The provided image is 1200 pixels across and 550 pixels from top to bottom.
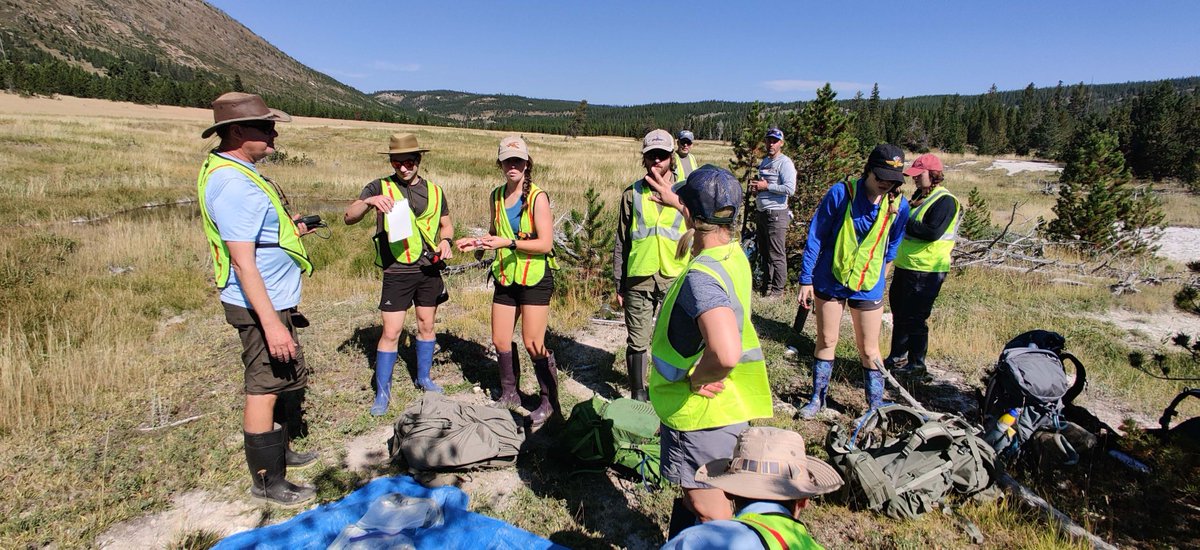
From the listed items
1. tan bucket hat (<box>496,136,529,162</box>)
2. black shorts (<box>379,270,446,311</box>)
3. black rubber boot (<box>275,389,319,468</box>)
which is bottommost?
black rubber boot (<box>275,389,319,468</box>)

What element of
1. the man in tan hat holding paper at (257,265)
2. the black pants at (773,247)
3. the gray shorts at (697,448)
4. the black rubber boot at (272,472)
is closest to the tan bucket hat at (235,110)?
the man in tan hat holding paper at (257,265)

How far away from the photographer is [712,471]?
191 cm

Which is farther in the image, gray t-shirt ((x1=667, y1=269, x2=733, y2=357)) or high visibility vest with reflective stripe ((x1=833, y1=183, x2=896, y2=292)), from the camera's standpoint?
high visibility vest with reflective stripe ((x1=833, y1=183, x2=896, y2=292))

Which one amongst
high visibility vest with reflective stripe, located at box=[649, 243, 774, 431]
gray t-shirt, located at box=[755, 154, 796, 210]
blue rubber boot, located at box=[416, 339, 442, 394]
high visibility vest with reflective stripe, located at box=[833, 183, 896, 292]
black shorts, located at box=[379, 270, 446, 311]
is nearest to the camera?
high visibility vest with reflective stripe, located at box=[649, 243, 774, 431]

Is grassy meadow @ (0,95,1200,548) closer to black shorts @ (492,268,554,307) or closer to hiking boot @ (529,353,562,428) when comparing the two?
hiking boot @ (529,353,562,428)

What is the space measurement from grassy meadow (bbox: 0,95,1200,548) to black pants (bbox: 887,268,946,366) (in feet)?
1.76

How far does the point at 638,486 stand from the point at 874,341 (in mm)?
2068

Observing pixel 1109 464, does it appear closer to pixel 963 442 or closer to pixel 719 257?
pixel 963 442

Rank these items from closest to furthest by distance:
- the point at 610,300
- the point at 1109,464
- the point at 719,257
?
1. the point at 719,257
2. the point at 1109,464
3. the point at 610,300

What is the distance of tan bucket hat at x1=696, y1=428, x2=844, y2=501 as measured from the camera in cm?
158

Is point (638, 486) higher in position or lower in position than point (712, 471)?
lower

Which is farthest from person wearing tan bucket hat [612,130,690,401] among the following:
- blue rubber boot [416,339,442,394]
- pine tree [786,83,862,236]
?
pine tree [786,83,862,236]

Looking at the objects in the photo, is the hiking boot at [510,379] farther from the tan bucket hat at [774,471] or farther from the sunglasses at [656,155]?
the tan bucket hat at [774,471]

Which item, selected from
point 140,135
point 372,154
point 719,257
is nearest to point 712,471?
point 719,257
